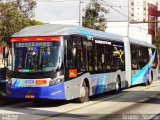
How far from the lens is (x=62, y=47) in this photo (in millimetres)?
17219

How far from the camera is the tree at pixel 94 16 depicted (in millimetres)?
42562

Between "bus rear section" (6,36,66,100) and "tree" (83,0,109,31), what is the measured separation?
83.0ft

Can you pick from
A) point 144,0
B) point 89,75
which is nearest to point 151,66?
point 89,75

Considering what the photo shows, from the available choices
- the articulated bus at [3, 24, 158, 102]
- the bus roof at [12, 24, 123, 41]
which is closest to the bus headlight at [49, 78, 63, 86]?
the articulated bus at [3, 24, 158, 102]

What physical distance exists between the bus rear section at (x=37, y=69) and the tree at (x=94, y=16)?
25.3m

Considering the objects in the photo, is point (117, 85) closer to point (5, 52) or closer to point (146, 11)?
point (5, 52)

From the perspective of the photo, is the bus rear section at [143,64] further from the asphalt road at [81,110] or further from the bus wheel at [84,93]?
the bus wheel at [84,93]

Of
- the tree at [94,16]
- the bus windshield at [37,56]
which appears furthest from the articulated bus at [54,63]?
the tree at [94,16]

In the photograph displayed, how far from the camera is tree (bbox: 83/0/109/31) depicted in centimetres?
4256

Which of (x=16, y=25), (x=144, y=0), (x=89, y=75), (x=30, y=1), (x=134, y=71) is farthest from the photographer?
(x=144, y=0)

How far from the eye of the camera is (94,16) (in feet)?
143

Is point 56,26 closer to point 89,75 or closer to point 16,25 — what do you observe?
point 89,75

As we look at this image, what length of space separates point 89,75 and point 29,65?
3.11 metres

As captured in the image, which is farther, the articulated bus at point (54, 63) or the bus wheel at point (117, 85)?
the bus wheel at point (117, 85)
